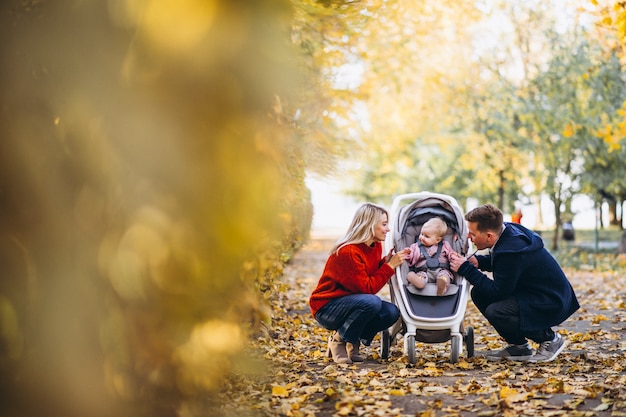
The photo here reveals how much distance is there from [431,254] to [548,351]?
4.24 feet

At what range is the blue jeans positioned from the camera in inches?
243

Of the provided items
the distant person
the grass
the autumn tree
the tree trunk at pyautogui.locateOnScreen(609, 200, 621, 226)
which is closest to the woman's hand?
the distant person

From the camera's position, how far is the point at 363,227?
250 inches

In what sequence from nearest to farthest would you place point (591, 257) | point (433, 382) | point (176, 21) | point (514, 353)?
point (176, 21)
point (433, 382)
point (514, 353)
point (591, 257)

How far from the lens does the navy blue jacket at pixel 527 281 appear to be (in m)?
6.14

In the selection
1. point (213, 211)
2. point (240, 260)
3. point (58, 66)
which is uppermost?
point (58, 66)

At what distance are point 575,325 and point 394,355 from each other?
305 cm

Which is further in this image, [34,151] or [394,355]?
[394,355]

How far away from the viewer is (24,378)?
3.84m

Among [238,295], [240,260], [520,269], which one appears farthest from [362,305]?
[240,260]

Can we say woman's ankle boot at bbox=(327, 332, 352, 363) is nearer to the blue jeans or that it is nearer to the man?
the blue jeans

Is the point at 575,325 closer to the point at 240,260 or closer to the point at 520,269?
the point at 520,269

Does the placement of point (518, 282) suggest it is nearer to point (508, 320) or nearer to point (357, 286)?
point (508, 320)

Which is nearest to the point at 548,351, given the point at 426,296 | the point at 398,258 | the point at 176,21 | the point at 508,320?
the point at 508,320
